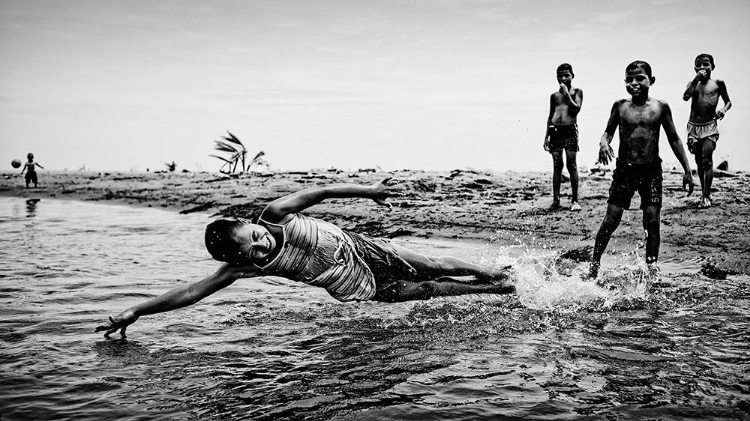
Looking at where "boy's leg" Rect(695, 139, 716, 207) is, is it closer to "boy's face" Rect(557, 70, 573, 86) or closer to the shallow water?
"boy's face" Rect(557, 70, 573, 86)

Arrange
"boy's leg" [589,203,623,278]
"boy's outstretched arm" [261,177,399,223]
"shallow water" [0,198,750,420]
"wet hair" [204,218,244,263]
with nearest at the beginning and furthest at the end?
"shallow water" [0,198,750,420], "wet hair" [204,218,244,263], "boy's outstretched arm" [261,177,399,223], "boy's leg" [589,203,623,278]

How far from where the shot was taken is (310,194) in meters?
4.22

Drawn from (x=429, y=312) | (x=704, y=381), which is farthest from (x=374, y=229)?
(x=704, y=381)

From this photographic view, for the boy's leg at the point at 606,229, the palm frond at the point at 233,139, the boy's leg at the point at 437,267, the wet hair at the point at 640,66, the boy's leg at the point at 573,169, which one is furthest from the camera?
the palm frond at the point at 233,139

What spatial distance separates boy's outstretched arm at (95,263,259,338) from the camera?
416 cm

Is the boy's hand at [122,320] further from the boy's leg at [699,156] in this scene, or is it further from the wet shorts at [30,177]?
the wet shorts at [30,177]

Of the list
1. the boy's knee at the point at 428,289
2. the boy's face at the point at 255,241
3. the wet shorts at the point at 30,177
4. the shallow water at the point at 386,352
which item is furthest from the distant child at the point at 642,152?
the wet shorts at the point at 30,177

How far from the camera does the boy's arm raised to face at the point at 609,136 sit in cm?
607

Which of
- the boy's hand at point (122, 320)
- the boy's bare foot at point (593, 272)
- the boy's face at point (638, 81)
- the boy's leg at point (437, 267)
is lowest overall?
the boy's hand at point (122, 320)

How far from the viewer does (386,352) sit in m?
4.20

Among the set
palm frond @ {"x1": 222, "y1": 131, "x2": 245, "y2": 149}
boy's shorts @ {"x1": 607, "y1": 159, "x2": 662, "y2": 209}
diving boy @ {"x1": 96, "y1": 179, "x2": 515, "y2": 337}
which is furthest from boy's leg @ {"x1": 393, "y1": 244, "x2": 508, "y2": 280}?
palm frond @ {"x1": 222, "y1": 131, "x2": 245, "y2": 149}

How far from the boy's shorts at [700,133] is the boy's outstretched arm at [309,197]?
637 centimetres

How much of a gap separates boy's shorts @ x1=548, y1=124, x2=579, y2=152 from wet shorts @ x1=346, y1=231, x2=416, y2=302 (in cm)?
556

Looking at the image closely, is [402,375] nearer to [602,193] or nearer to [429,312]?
[429,312]
